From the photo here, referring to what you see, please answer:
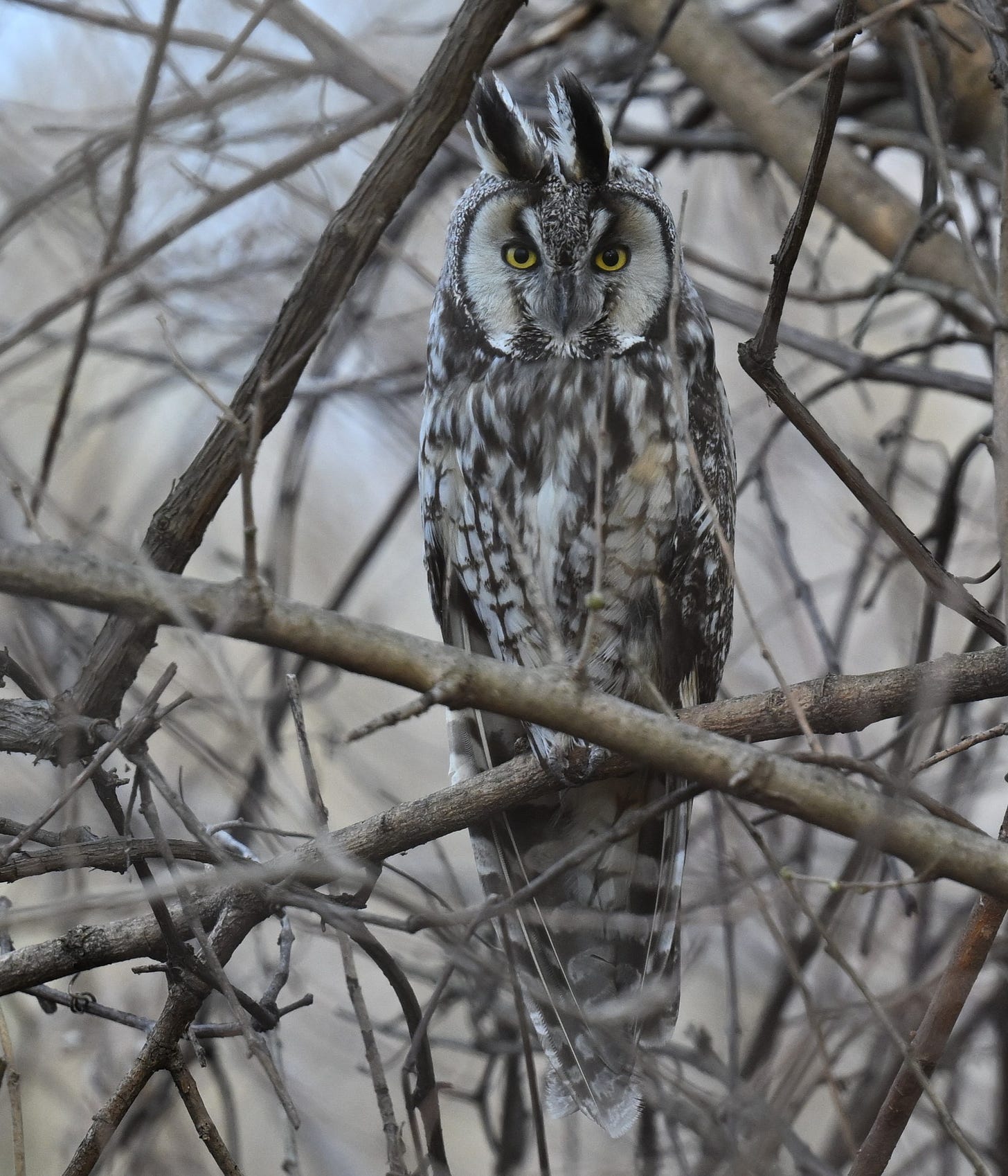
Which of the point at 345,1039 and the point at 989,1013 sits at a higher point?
the point at 345,1039

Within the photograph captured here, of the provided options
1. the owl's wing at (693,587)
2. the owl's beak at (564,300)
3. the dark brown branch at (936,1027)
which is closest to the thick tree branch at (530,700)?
the dark brown branch at (936,1027)

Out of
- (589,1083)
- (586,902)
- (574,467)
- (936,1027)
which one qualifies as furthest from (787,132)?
(589,1083)

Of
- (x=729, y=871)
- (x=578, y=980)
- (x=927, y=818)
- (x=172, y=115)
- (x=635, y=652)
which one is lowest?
(x=927, y=818)

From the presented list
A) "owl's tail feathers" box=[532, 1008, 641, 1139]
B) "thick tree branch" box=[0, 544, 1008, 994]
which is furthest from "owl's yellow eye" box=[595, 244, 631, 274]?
"owl's tail feathers" box=[532, 1008, 641, 1139]

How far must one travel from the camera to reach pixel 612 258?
283 centimetres

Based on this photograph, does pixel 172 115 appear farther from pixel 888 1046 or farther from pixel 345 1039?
pixel 345 1039

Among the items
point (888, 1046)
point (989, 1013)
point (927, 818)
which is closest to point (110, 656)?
point (927, 818)

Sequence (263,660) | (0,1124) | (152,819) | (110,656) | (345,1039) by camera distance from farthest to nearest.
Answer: (0,1124), (345,1039), (263,660), (110,656), (152,819)

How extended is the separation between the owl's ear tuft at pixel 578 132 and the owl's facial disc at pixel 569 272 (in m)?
0.04

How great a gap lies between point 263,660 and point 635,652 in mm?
1310

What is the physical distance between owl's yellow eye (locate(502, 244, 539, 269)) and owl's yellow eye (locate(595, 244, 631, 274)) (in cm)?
15

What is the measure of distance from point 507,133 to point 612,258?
0.37 meters

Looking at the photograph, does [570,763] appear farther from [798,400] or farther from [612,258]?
[612,258]

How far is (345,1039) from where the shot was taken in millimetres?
4207
